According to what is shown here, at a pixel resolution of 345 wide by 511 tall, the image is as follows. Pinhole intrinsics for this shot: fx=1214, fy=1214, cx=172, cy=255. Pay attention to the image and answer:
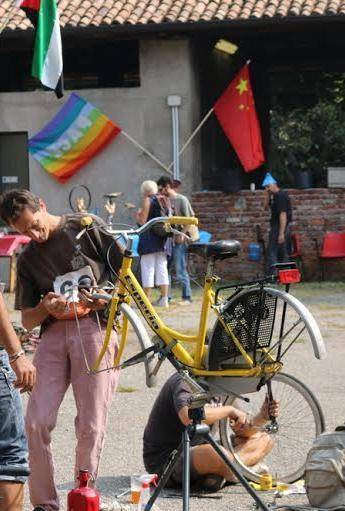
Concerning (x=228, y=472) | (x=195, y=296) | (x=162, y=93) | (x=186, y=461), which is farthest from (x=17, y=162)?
(x=186, y=461)

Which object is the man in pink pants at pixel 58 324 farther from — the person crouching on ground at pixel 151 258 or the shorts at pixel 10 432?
the person crouching on ground at pixel 151 258

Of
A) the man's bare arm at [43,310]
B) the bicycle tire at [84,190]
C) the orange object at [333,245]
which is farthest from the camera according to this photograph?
the bicycle tire at [84,190]

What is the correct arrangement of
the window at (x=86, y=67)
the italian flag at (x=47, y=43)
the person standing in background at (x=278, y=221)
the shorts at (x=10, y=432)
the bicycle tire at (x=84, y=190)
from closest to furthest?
the shorts at (x=10, y=432)
the italian flag at (x=47, y=43)
the person standing in background at (x=278, y=221)
the bicycle tire at (x=84, y=190)
the window at (x=86, y=67)

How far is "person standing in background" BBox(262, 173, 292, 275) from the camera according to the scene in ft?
63.5

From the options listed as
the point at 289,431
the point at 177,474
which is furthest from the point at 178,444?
the point at 289,431

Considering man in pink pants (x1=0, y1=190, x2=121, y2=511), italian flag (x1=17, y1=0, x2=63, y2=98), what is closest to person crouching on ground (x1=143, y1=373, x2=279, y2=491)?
man in pink pants (x1=0, y1=190, x2=121, y2=511)

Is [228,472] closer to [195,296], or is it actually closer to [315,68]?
[195,296]

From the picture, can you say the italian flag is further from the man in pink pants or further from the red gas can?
the red gas can

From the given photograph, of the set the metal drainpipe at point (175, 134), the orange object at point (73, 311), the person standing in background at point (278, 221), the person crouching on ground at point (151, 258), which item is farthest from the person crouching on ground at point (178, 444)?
the metal drainpipe at point (175, 134)

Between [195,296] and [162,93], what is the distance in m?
4.83

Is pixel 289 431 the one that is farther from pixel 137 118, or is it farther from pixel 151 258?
pixel 137 118

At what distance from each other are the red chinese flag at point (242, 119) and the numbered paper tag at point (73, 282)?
1512 centimetres

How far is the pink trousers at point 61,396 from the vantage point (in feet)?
19.2

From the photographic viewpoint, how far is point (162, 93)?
21188 millimetres
